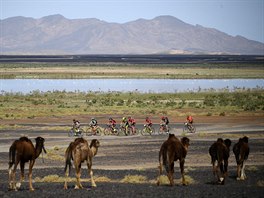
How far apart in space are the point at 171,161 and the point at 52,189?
12.7 ft

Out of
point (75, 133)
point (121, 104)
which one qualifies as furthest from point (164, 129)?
point (121, 104)

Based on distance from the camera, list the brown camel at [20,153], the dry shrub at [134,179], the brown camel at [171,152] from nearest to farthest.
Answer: the brown camel at [20,153]
the brown camel at [171,152]
the dry shrub at [134,179]

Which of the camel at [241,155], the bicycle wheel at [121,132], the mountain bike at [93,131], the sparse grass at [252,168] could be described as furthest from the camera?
the bicycle wheel at [121,132]

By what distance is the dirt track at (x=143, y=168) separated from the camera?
768 inches

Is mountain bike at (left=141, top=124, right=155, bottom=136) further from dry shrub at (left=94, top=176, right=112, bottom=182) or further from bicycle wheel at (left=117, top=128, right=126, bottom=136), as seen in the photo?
dry shrub at (left=94, top=176, right=112, bottom=182)

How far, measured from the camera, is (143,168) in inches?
1137

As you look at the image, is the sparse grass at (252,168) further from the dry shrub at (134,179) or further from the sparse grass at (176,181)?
the dry shrub at (134,179)

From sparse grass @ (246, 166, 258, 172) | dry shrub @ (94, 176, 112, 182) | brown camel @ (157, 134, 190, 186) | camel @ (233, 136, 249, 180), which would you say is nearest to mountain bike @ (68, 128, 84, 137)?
sparse grass @ (246, 166, 258, 172)

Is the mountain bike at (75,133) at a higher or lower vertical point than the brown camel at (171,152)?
lower

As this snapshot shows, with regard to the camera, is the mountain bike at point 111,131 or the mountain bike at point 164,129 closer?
the mountain bike at point 164,129

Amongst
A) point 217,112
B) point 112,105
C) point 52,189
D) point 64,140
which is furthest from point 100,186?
point 112,105

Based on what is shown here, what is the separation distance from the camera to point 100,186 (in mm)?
21453

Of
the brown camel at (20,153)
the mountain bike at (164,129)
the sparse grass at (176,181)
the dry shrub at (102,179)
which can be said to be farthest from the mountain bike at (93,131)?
the brown camel at (20,153)

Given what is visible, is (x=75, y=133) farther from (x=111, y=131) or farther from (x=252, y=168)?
(x=252, y=168)
